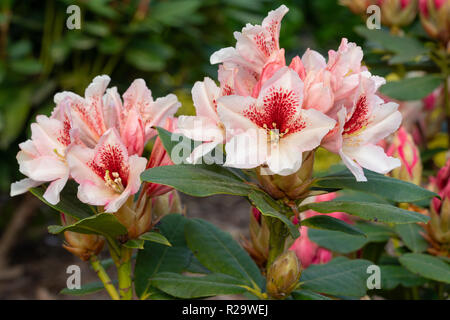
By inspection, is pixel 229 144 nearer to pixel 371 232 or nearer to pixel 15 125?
pixel 371 232

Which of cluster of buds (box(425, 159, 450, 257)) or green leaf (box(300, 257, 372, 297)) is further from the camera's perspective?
cluster of buds (box(425, 159, 450, 257))

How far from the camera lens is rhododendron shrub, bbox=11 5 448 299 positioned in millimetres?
629

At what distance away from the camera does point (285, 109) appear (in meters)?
0.64

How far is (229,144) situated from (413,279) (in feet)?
1.79

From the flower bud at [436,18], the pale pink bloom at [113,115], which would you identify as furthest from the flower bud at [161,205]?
the flower bud at [436,18]

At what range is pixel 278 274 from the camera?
69 centimetres

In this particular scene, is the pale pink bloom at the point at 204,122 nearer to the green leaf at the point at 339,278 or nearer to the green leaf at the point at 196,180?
the green leaf at the point at 196,180

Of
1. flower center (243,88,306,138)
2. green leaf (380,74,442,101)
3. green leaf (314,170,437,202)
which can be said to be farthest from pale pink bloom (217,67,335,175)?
green leaf (380,74,442,101)

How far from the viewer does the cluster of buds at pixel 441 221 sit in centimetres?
93

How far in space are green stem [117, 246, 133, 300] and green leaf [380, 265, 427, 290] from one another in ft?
1.49

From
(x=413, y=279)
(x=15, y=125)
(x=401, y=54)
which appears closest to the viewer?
(x=413, y=279)

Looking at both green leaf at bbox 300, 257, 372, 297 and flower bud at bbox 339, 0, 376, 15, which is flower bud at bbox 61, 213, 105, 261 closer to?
green leaf at bbox 300, 257, 372, 297

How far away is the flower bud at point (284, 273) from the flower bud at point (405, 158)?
42cm

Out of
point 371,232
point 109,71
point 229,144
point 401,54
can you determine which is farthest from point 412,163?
point 109,71
